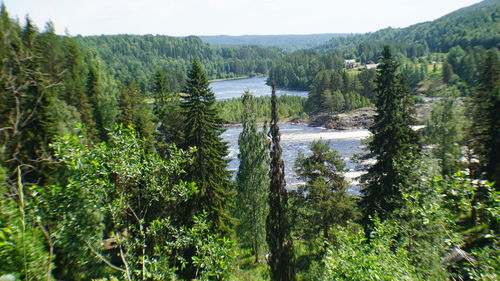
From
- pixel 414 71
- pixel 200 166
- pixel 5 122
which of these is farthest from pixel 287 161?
pixel 414 71

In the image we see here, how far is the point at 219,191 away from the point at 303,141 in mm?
50339

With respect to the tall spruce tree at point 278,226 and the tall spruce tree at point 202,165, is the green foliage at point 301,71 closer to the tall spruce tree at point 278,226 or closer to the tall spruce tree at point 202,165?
the tall spruce tree at point 202,165

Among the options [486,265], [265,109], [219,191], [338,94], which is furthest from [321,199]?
[338,94]

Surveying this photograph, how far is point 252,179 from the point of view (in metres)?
25.9

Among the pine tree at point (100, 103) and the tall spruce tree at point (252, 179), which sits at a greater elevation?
the pine tree at point (100, 103)

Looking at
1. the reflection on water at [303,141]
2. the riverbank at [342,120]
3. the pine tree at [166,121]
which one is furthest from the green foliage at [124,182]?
the riverbank at [342,120]

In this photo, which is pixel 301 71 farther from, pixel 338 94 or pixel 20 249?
pixel 20 249

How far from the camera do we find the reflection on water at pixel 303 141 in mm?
53844

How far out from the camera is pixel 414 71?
4707 inches

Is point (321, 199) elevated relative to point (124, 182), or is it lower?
lower

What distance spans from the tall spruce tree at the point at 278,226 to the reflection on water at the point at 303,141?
28.0 m

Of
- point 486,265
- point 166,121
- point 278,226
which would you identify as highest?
point 486,265

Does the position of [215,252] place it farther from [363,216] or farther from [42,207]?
[363,216]

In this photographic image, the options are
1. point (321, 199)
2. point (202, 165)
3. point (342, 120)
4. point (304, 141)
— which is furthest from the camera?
point (342, 120)
